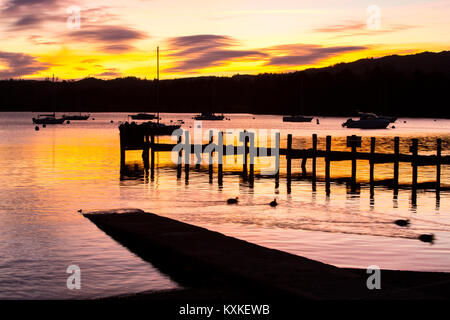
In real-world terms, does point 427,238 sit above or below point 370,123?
below

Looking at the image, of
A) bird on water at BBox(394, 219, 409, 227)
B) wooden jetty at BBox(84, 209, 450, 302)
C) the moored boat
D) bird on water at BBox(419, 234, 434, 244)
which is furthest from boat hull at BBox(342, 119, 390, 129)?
wooden jetty at BBox(84, 209, 450, 302)

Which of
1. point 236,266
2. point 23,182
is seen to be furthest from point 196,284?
point 23,182

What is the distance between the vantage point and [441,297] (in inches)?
351

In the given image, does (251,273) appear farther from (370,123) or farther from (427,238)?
(370,123)

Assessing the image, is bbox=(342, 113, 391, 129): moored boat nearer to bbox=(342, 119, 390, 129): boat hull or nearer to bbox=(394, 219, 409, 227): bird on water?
bbox=(342, 119, 390, 129): boat hull

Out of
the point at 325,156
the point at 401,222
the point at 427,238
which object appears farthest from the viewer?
the point at 325,156

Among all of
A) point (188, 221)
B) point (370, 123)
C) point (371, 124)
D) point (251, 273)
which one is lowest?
point (188, 221)

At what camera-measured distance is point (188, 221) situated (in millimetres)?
19750

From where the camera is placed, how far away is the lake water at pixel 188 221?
12617 mm

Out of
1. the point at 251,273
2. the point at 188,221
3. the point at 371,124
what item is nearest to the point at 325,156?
the point at 188,221

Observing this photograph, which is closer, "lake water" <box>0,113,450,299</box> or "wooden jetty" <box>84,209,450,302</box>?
"wooden jetty" <box>84,209,450,302</box>

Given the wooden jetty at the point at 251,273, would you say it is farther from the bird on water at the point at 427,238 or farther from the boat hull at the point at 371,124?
the boat hull at the point at 371,124

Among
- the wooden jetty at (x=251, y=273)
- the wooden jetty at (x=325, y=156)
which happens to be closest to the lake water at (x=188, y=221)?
the wooden jetty at (x=251, y=273)

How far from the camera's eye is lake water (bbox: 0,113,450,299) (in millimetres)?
12617
